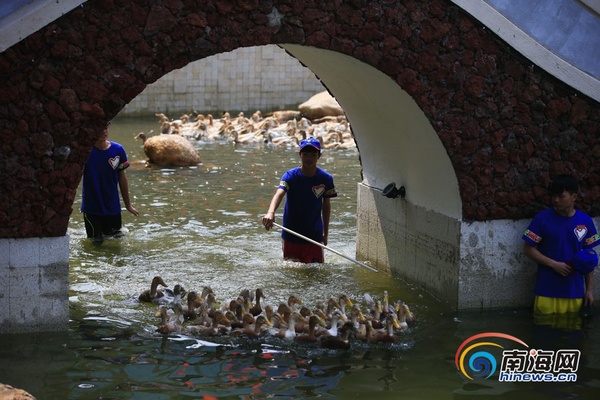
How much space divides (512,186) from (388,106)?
1.68 metres

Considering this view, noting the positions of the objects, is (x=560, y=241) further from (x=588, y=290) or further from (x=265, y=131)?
(x=265, y=131)

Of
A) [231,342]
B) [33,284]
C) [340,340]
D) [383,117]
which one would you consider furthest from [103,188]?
[340,340]

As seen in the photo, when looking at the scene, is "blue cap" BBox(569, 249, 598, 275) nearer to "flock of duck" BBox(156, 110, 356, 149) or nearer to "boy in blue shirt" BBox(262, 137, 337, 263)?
"boy in blue shirt" BBox(262, 137, 337, 263)

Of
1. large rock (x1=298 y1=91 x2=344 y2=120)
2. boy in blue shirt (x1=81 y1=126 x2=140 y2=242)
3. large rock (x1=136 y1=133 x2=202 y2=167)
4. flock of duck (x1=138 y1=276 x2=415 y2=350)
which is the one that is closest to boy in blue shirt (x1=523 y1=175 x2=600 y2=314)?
flock of duck (x1=138 y1=276 x2=415 y2=350)

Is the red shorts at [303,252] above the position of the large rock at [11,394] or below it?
above

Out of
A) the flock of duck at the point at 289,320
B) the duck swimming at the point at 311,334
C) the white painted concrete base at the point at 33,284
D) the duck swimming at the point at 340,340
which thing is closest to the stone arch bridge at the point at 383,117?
the white painted concrete base at the point at 33,284

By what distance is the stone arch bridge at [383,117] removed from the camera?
930 centimetres

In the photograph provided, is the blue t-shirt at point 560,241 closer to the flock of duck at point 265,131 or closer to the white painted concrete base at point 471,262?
the white painted concrete base at point 471,262

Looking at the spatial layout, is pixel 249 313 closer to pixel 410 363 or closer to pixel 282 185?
pixel 410 363

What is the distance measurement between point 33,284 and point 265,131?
16597 millimetres

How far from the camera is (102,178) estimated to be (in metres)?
13.3

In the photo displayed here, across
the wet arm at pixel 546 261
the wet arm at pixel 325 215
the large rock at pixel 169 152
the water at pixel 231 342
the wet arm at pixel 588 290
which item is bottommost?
the water at pixel 231 342

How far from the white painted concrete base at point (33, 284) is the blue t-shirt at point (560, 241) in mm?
4924

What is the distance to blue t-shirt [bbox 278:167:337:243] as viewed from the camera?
39.5ft
